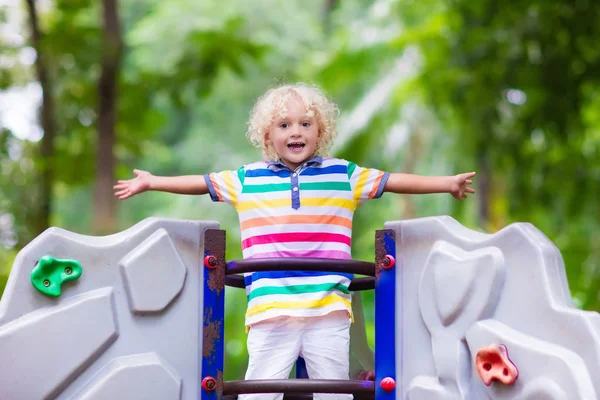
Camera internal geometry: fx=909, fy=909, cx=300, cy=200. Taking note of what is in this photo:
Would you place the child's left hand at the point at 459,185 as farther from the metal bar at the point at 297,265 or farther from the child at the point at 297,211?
the metal bar at the point at 297,265

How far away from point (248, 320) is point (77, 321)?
0.54m

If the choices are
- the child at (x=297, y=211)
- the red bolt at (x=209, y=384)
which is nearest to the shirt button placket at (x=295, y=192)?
the child at (x=297, y=211)

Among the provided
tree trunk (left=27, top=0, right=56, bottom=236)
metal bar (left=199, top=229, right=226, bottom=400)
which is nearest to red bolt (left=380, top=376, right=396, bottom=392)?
metal bar (left=199, top=229, right=226, bottom=400)

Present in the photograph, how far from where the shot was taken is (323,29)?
20.7 metres

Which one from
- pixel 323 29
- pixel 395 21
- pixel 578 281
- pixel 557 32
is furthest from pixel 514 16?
pixel 323 29

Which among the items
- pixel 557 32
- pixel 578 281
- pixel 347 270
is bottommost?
pixel 578 281

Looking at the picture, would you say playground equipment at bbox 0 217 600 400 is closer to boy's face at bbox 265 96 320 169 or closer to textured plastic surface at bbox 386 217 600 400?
textured plastic surface at bbox 386 217 600 400

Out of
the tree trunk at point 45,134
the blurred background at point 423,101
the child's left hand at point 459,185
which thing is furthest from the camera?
the tree trunk at point 45,134

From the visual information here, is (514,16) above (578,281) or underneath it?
above

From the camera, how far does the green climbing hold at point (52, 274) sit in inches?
113

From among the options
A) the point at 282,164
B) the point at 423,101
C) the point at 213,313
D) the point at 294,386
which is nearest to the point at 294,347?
the point at 294,386

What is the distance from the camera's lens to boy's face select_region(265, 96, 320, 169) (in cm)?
309

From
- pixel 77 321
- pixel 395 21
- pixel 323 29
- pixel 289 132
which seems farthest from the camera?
pixel 323 29

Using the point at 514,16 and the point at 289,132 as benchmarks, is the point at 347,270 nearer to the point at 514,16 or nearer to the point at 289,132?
the point at 289,132
